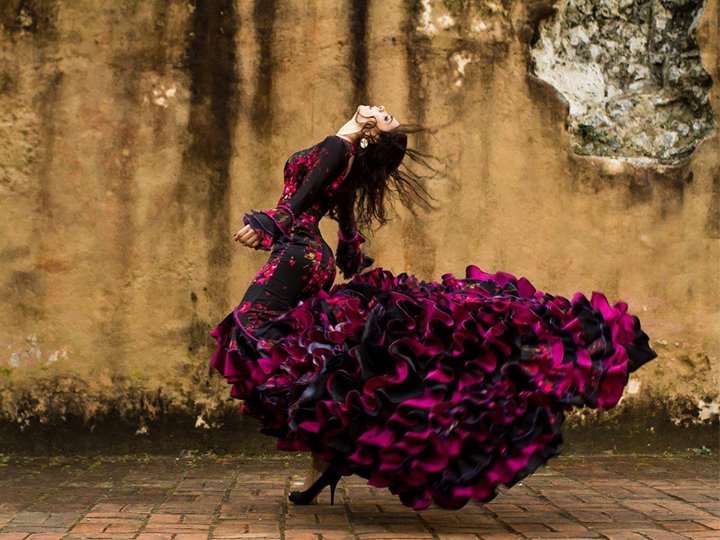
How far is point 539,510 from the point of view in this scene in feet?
15.0

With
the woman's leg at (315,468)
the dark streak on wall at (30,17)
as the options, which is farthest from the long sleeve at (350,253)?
the dark streak on wall at (30,17)

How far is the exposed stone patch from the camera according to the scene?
258 inches

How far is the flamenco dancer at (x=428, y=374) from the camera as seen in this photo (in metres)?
3.72

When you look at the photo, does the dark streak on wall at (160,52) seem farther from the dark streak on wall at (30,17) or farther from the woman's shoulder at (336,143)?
the woman's shoulder at (336,143)

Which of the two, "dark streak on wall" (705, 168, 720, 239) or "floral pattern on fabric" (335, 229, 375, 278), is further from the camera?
"dark streak on wall" (705, 168, 720, 239)

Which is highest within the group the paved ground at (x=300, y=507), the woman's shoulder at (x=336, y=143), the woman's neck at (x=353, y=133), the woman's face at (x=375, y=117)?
the woman's face at (x=375, y=117)

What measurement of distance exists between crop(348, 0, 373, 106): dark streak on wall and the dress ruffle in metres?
2.68

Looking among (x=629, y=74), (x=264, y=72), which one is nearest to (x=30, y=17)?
(x=264, y=72)

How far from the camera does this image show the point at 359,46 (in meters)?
6.28

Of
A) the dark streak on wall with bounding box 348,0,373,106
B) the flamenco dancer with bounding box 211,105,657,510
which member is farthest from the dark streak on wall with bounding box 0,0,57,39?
the flamenco dancer with bounding box 211,105,657,510

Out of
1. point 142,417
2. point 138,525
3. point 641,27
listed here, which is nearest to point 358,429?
point 138,525

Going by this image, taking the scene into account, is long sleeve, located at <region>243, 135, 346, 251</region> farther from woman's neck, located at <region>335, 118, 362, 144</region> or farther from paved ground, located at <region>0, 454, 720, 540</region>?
paved ground, located at <region>0, 454, 720, 540</region>

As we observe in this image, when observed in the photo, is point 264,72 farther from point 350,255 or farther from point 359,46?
point 350,255

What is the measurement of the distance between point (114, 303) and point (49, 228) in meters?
0.62
